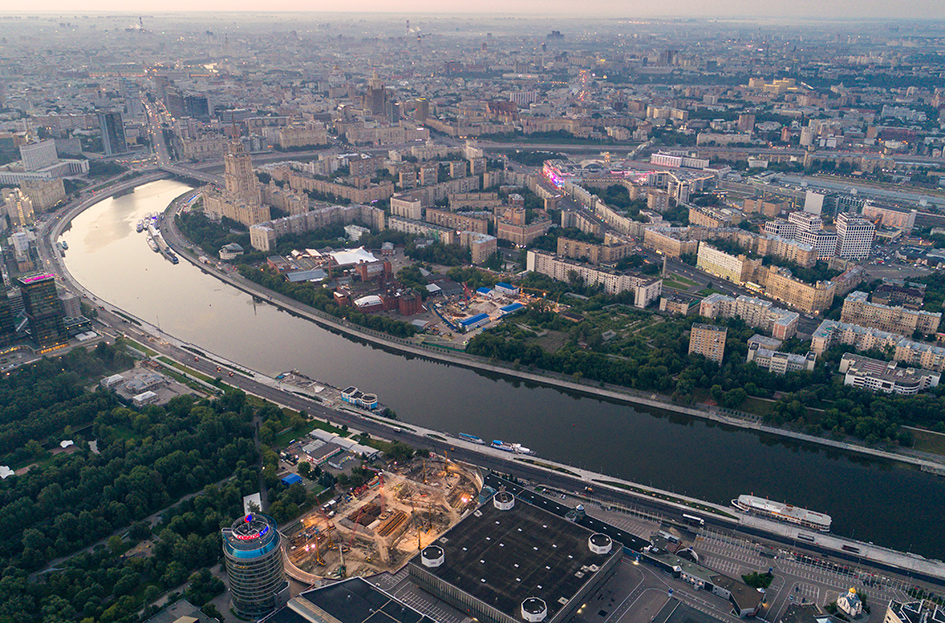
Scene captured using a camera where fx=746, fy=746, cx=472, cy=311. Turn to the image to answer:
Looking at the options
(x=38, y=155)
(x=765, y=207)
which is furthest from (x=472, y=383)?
(x=38, y=155)

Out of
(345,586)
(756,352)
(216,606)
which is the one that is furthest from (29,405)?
(756,352)

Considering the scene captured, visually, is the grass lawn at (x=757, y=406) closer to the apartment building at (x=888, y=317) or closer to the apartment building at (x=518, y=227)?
the apartment building at (x=888, y=317)

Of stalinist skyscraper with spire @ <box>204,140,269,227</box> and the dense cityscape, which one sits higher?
stalinist skyscraper with spire @ <box>204,140,269,227</box>

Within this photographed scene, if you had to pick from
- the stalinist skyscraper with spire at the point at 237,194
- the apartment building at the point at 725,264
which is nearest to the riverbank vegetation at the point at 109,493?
the stalinist skyscraper with spire at the point at 237,194

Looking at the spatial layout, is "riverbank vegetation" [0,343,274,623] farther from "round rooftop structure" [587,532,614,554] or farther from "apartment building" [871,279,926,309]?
"apartment building" [871,279,926,309]

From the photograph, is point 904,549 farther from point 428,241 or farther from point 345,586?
point 428,241

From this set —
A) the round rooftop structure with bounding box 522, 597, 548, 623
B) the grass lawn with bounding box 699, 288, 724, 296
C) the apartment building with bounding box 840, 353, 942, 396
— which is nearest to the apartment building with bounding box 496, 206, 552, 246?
the grass lawn with bounding box 699, 288, 724, 296

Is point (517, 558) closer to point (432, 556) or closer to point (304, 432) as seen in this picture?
point (432, 556)

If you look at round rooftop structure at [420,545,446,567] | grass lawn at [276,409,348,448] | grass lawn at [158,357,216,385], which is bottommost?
grass lawn at [276,409,348,448]

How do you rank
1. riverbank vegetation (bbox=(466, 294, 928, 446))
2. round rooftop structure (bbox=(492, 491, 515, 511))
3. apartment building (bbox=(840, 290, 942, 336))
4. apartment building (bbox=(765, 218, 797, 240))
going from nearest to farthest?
round rooftop structure (bbox=(492, 491, 515, 511)) < riverbank vegetation (bbox=(466, 294, 928, 446)) < apartment building (bbox=(840, 290, 942, 336)) < apartment building (bbox=(765, 218, 797, 240))
